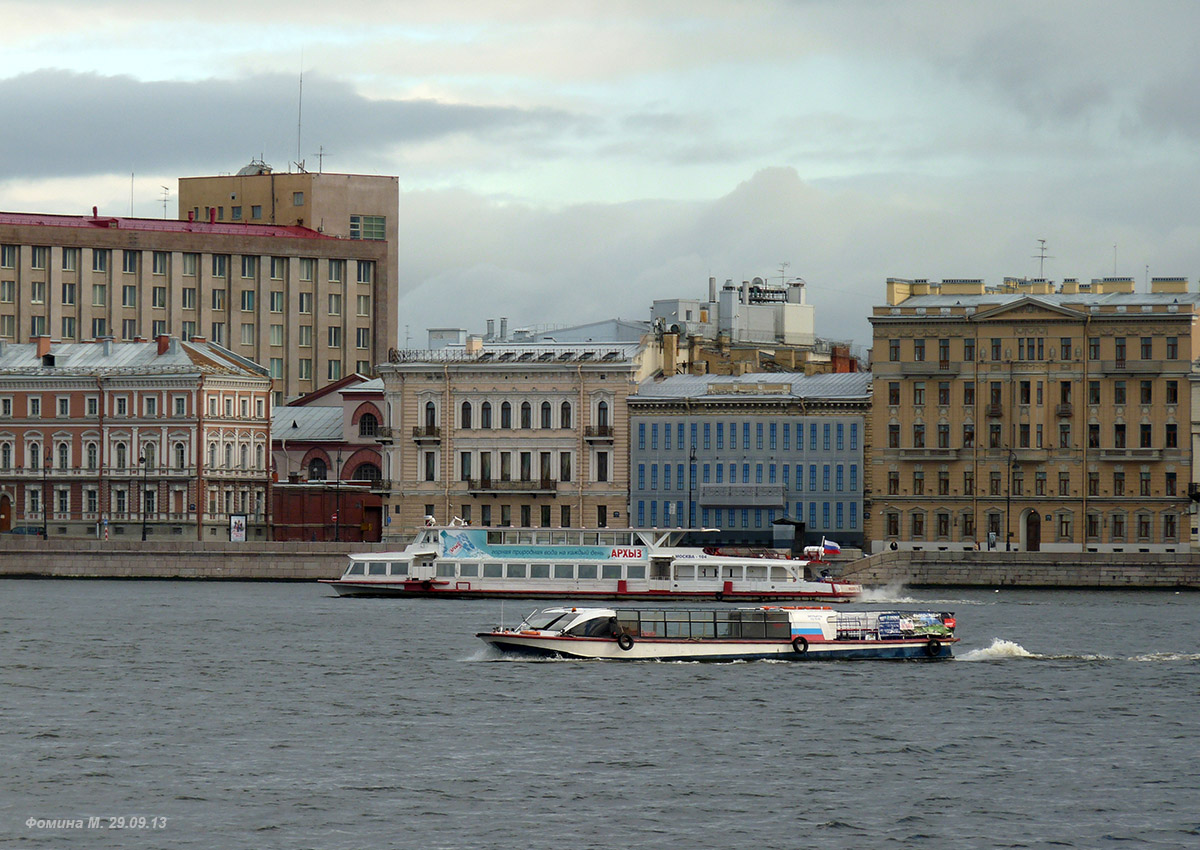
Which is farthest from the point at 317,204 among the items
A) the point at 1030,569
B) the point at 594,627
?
the point at 594,627

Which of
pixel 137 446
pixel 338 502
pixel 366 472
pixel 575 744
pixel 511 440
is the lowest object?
pixel 575 744

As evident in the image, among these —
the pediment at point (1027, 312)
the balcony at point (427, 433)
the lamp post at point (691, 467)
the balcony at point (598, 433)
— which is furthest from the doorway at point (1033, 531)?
the balcony at point (427, 433)

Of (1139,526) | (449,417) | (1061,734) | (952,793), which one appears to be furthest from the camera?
(449,417)

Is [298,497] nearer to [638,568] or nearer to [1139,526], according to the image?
[638,568]

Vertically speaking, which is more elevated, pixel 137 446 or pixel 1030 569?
pixel 137 446

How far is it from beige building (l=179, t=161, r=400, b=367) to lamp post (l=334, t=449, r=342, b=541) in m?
28.9

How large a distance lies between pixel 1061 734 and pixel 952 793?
26.5 feet

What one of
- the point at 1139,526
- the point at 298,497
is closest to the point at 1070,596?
the point at 1139,526

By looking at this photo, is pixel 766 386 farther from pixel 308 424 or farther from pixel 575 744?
pixel 575 744

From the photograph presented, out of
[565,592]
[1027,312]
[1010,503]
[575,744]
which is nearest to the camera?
[575,744]

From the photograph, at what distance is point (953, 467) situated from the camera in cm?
10381

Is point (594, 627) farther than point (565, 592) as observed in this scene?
No

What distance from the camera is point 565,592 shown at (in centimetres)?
8944

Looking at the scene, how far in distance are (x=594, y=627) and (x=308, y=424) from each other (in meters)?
61.6
